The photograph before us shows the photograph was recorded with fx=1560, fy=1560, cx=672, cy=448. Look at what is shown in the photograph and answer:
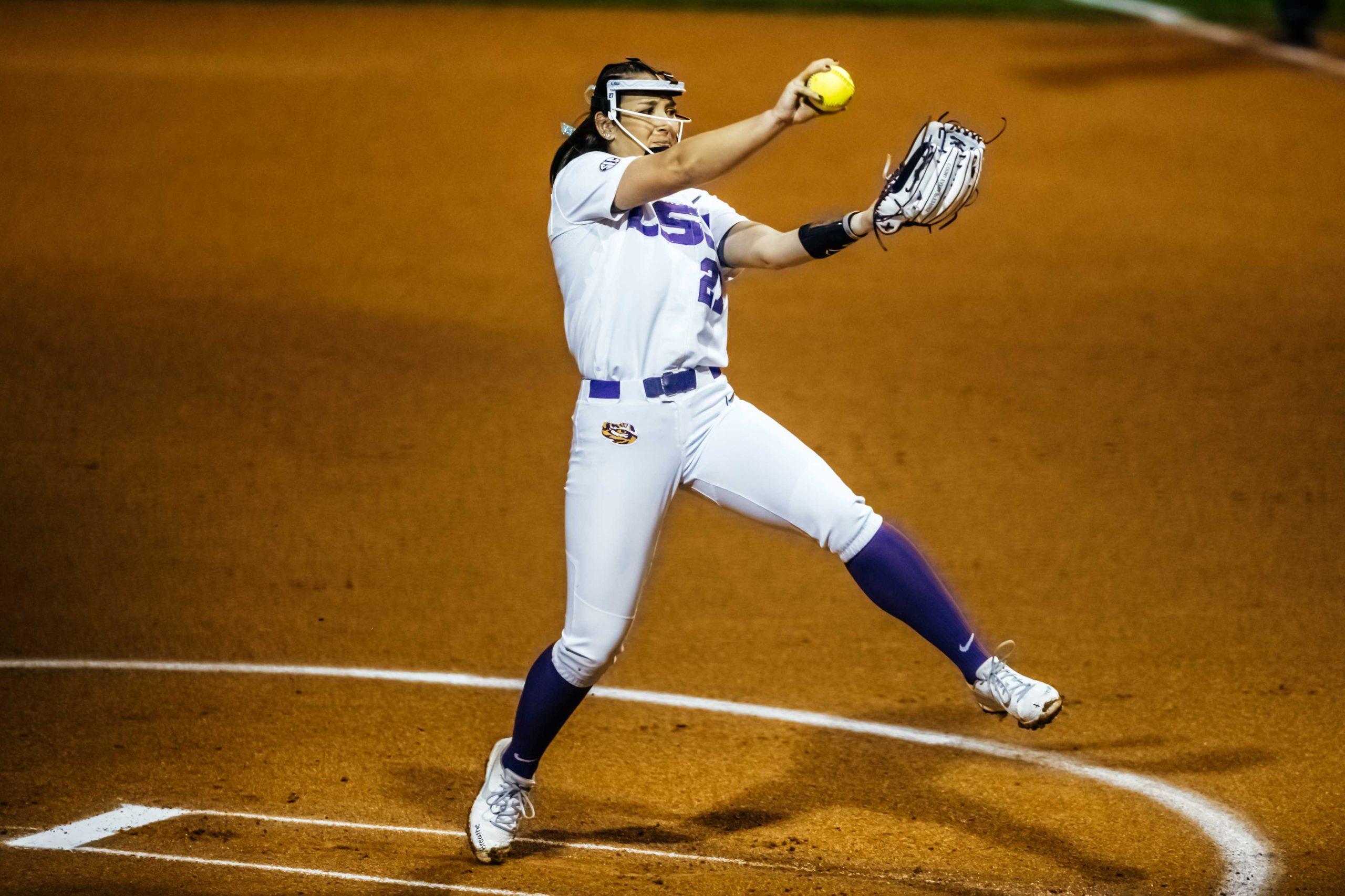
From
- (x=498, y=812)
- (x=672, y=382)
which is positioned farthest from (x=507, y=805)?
(x=672, y=382)

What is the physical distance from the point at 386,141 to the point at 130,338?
406 centimetres

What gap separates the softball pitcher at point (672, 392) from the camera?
375 cm

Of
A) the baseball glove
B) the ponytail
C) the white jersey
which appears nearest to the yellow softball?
the baseball glove

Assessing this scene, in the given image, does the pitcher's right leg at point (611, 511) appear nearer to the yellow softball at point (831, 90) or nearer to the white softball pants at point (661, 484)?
the white softball pants at point (661, 484)

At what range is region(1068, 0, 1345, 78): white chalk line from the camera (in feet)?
46.0

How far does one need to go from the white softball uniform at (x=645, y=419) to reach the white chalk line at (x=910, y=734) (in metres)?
1.34

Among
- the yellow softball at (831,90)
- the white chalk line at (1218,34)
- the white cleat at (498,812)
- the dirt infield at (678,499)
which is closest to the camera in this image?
the yellow softball at (831,90)

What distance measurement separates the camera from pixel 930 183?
3746 mm

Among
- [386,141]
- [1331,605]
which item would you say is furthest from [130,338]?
[1331,605]

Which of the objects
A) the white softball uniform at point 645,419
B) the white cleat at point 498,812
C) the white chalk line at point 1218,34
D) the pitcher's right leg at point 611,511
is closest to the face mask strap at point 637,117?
the white softball uniform at point 645,419

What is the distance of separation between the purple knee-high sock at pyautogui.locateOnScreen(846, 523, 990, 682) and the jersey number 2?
0.68 meters

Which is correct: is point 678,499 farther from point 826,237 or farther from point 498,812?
point 826,237

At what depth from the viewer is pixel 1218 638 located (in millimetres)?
5684

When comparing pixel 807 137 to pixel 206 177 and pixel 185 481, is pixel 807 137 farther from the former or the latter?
pixel 185 481
